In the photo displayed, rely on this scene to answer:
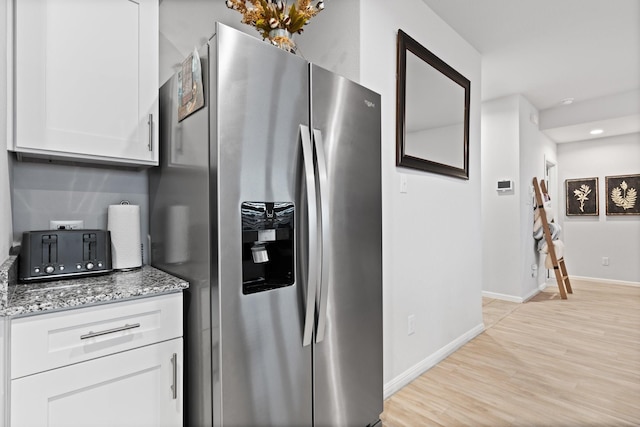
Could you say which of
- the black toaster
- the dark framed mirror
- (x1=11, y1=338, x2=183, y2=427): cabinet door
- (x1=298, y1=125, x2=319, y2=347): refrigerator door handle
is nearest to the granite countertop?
the black toaster

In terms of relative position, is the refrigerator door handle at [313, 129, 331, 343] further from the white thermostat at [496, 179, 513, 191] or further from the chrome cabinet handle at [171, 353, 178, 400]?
the white thermostat at [496, 179, 513, 191]

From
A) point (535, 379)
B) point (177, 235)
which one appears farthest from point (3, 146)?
point (535, 379)

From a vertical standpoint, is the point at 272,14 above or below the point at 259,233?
above

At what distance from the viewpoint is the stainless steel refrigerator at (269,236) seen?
119 centimetres

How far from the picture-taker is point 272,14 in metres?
1.56

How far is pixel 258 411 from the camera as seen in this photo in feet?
4.09

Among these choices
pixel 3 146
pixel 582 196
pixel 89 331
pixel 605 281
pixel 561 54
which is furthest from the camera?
pixel 582 196

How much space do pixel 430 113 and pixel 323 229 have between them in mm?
1575

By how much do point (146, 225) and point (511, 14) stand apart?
2917mm

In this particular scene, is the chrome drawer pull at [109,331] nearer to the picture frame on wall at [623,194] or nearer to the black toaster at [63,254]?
the black toaster at [63,254]

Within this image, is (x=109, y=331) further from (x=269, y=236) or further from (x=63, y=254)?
(x=269, y=236)

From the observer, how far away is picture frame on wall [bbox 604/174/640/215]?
16.7ft

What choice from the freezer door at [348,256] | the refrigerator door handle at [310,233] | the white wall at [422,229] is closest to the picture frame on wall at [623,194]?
the white wall at [422,229]

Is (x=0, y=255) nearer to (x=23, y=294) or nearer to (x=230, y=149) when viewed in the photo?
(x=23, y=294)
